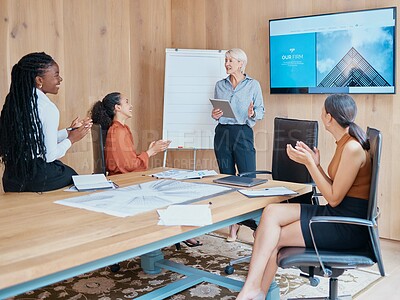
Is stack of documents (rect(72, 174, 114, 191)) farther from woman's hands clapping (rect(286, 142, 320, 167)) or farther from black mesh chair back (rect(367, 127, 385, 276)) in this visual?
black mesh chair back (rect(367, 127, 385, 276))

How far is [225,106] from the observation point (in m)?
4.56

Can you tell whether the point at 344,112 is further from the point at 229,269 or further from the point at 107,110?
the point at 107,110

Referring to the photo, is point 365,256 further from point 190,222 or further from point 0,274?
point 0,274

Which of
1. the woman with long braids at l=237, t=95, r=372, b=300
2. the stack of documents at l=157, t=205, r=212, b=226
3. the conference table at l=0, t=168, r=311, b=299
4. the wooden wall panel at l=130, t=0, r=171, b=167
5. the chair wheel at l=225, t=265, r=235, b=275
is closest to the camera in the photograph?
the conference table at l=0, t=168, r=311, b=299

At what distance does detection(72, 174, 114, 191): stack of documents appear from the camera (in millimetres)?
2962

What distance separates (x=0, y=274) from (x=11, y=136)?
4.77ft

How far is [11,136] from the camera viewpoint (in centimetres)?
291

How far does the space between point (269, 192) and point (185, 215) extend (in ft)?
2.37

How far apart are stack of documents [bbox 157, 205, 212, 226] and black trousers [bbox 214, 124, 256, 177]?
7.35 feet

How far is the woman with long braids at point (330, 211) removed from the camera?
2.62 metres

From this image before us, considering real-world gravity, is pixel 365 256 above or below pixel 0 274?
below

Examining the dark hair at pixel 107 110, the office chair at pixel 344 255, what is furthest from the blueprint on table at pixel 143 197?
the dark hair at pixel 107 110

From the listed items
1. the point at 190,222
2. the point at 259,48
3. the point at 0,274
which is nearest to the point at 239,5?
the point at 259,48

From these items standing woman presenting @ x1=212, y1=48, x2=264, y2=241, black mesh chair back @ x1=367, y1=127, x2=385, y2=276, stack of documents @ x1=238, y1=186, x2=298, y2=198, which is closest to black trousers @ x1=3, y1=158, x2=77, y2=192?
stack of documents @ x1=238, y1=186, x2=298, y2=198
